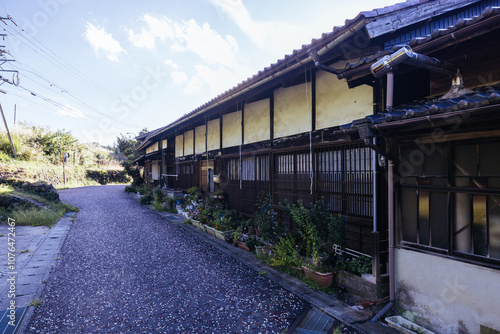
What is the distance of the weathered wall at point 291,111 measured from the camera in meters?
6.71

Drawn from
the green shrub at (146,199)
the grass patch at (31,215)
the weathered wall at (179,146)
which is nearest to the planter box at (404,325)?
the grass patch at (31,215)

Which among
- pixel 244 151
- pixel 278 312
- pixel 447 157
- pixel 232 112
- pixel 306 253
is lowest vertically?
pixel 278 312

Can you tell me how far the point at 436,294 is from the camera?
11.7 feet

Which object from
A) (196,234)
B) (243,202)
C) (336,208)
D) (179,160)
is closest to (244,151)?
(243,202)

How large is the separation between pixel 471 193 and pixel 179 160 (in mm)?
15828

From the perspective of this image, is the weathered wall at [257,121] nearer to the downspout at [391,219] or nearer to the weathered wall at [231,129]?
the weathered wall at [231,129]

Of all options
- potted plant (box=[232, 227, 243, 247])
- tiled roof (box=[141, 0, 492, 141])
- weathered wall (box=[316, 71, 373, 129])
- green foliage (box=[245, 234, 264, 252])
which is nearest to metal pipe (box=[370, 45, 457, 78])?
tiled roof (box=[141, 0, 492, 141])

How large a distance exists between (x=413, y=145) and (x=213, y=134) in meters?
9.49

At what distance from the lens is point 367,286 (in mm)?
4418

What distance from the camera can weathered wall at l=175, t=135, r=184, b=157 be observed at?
1669 cm

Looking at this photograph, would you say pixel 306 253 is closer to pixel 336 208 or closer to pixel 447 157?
pixel 336 208

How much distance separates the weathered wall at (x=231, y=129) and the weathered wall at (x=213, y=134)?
64 cm

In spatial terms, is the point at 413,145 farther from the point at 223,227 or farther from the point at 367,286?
the point at 223,227

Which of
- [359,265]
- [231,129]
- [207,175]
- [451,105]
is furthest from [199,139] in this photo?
[451,105]
